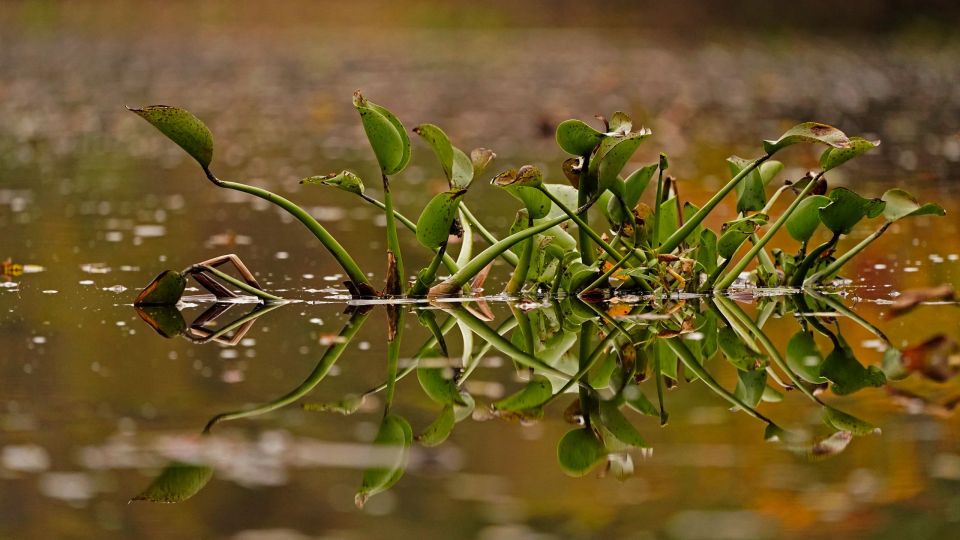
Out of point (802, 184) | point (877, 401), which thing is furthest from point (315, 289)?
point (877, 401)

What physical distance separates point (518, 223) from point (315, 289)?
82 cm

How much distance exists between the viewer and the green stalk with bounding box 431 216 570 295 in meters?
5.02

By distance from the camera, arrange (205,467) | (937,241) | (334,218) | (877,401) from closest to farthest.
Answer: (205,467)
(877,401)
(937,241)
(334,218)

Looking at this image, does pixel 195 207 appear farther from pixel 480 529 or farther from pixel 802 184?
pixel 480 529

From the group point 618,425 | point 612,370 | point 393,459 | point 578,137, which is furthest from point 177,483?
point 578,137

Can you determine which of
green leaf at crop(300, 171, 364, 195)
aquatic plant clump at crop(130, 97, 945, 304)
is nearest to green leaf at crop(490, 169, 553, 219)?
aquatic plant clump at crop(130, 97, 945, 304)

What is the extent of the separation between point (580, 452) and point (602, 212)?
211 centimetres

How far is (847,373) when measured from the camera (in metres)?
4.04

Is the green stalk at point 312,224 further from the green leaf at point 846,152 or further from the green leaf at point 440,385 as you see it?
the green leaf at point 846,152

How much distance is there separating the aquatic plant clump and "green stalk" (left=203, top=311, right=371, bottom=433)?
1.09ft

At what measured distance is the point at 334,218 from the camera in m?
8.22

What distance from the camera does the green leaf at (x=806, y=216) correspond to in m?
5.22

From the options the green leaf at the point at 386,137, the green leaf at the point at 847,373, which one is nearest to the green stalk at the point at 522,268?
the green leaf at the point at 386,137

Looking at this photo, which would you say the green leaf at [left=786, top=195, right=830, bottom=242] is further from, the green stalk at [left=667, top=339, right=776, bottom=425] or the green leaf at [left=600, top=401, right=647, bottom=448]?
the green leaf at [left=600, top=401, right=647, bottom=448]
